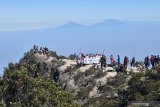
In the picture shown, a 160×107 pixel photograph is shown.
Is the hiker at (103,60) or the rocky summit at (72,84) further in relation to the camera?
the hiker at (103,60)

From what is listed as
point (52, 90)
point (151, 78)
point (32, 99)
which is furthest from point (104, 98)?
point (32, 99)

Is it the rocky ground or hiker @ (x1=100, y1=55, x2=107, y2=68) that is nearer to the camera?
the rocky ground

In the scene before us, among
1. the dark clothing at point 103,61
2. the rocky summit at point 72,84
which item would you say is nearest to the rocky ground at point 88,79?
the rocky summit at point 72,84

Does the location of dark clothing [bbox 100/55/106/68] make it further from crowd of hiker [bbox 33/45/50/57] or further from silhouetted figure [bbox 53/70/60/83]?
crowd of hiker [bbox 33/45/50/57]

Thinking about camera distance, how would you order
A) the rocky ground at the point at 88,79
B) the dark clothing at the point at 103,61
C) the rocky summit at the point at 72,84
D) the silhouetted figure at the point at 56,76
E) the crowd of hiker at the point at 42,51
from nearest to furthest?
the rocky summit at the point at 72,84 → the rocky ground at the point at 88,79 → the dark clothing at the point at 103,61 → the silhouetted figure at the point at 56,76 → the crowd of hiker at the point at 42,51

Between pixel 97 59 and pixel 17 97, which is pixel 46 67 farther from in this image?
pixel 17 97

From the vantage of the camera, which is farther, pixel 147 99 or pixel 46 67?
pixel 46 67

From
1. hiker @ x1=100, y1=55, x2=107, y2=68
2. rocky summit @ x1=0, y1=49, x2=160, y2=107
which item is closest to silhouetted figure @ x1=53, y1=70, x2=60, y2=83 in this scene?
rocky summit @ x1=0, y1=49, x2=160, y2=107

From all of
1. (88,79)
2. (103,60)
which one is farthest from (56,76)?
(103,60)

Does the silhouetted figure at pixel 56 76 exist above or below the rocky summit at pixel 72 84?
below

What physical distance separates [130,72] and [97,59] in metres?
8.33

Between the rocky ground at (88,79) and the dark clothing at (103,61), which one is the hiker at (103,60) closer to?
the dark clothing at (103,61)

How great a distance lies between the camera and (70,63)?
6475 centimetres

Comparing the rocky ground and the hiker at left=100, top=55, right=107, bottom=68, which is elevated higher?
the hiker at left=100, top=55, right=107, bottom=68
